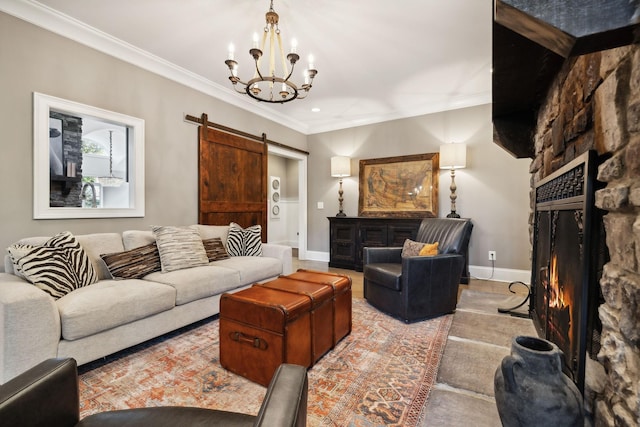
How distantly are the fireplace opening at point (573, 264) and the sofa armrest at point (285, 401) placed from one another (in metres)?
0.96

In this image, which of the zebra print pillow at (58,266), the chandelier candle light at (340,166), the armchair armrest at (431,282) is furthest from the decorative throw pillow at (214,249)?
the chandelier candle light at (340,166)

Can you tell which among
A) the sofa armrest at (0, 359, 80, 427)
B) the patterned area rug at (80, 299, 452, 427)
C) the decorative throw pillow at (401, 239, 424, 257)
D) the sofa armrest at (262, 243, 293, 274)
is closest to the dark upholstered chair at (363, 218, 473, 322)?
the decorative throw pillow at (401, 239, 424, 257)

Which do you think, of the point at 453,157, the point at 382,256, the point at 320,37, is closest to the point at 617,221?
the point at 382,256

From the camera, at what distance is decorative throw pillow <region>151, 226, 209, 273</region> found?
8.57 ft

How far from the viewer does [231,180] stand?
416cm

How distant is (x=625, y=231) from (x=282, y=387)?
0.96 m

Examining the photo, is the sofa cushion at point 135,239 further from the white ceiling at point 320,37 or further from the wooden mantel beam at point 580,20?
the wooden mantel beam at point 580,20

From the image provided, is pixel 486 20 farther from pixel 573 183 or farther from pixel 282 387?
pixel 282 387

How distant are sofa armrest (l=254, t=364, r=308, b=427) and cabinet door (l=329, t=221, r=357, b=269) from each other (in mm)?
4113

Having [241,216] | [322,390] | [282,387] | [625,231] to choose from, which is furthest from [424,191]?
A: [282,387]

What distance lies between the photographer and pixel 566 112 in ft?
4.24

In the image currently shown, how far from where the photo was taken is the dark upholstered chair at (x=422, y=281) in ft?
8.48

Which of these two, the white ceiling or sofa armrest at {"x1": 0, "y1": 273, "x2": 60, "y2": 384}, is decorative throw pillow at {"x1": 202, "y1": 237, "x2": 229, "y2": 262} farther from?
the white ceiling

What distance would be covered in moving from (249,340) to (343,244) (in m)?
3.33
